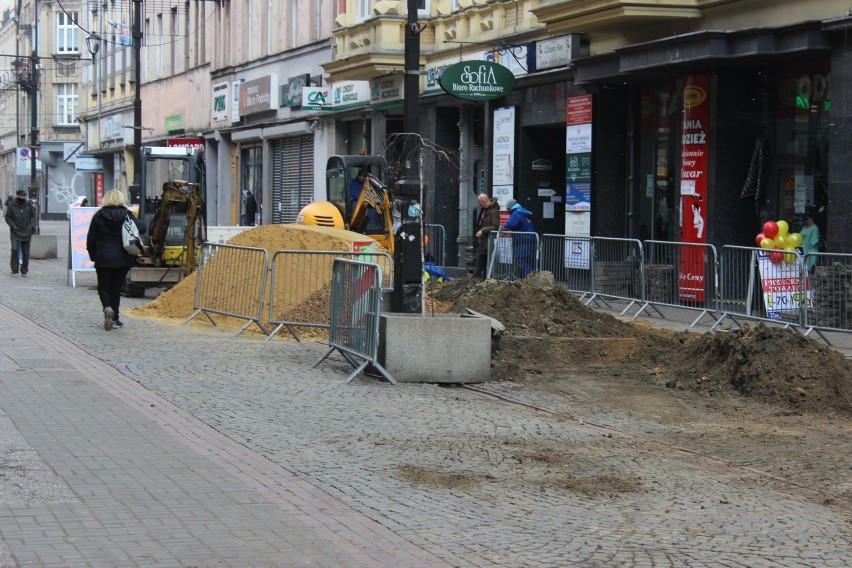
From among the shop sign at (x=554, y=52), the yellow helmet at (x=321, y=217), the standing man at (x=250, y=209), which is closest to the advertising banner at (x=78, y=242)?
the yellow helmet at (x=321, y=217)

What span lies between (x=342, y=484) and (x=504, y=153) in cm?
1949

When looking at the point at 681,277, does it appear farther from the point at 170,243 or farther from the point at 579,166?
the point at 170,243

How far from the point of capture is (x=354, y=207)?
2214 centimetres

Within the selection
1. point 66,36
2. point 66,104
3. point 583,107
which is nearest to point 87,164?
point 66,104

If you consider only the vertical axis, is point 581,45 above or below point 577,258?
above

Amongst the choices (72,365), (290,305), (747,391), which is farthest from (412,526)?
(290,305)

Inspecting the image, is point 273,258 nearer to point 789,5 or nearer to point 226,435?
point 226,435

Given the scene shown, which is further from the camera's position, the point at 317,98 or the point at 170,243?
the point at 317,98

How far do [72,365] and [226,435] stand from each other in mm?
4037

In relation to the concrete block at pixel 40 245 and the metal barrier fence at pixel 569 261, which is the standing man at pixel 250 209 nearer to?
the concrete block at pixel 40 245

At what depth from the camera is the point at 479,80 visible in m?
23.7

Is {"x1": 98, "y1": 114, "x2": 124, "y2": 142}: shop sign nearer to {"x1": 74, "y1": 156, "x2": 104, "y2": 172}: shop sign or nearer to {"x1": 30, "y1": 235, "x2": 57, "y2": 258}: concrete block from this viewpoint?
{"x1": 74, "y1": 156, "x2": 104, "y2": 172}: shop sign

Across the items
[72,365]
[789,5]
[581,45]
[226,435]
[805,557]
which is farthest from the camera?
[581,45]

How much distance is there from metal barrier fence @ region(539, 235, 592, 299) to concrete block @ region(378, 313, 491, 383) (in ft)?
22.1
